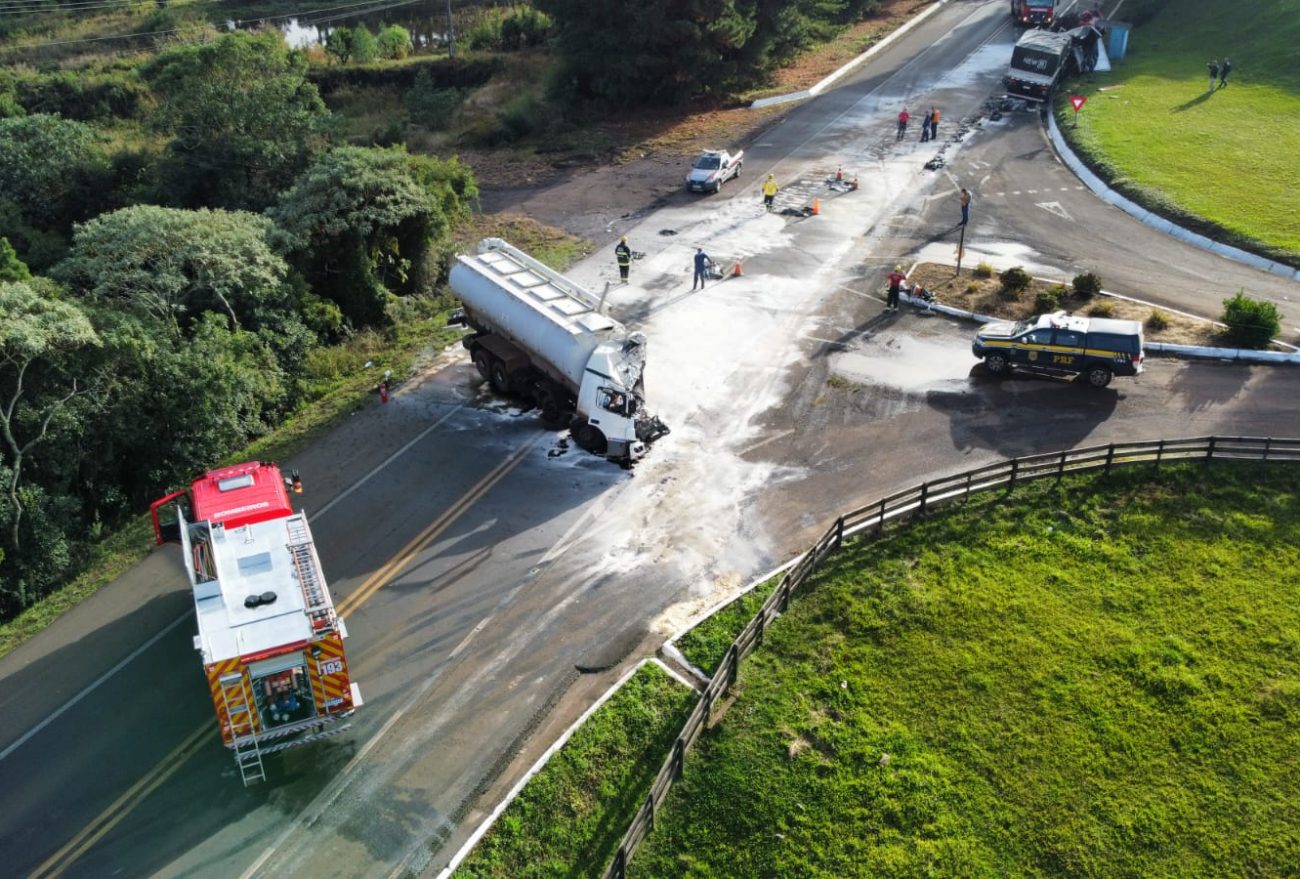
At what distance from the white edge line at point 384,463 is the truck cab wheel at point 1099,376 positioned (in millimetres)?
17663

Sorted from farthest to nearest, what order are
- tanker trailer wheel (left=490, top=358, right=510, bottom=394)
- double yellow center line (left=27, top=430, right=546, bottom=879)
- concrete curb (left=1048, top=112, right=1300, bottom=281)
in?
concrete curb (left=1048, top=112, right=1300, bottom=281) < tanker trailer wheel (left=490, top=358, right=510, bottom=394) < double yellow center line (left=27, top=430, right=546, bottom=879)

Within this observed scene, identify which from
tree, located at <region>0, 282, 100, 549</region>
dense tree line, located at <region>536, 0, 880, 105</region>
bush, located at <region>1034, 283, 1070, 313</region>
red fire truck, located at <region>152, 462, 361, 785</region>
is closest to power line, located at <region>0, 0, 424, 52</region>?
dense tree line, located at <region>536, 0, 880, 105</region>

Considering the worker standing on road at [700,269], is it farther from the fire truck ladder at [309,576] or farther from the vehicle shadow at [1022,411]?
the fire truck ladder at [309,576]

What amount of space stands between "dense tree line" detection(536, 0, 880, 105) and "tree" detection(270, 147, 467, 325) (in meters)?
22.2

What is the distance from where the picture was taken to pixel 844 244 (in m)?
36.6

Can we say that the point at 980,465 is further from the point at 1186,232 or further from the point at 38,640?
the point at 38,640

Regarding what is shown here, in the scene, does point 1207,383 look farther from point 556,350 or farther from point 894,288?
point 556,350

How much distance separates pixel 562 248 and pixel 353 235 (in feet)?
28.2

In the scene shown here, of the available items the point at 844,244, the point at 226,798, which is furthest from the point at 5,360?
the point at 844,244

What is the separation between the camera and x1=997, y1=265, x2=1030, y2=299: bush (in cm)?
3112

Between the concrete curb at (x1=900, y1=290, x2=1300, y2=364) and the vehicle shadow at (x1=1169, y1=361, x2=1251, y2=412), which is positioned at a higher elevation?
the concrete curb at (x1=900, y1=290, x2=1300, y2=364)

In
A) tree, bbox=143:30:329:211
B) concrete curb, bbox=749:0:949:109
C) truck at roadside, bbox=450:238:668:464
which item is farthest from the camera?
concrete curb, bbox=749:0:949:109

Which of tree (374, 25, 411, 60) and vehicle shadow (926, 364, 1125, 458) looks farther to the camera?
tree (374, 25, 411, 60)

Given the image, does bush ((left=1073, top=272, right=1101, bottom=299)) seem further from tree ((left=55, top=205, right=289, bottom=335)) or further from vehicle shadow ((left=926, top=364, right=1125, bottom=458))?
tree ((left=55, top=205, right=289, bottom=335))
